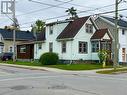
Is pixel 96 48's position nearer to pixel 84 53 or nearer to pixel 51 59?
pixel 84 53

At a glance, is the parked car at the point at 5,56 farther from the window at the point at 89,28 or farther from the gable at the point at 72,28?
the window at the point at 89,28

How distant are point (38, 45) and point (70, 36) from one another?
30.6 ft

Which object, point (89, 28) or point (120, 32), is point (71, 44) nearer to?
point (89, 28)

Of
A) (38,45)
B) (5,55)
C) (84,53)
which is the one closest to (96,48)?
(84,53)

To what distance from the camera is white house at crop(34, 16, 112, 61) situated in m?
43.6

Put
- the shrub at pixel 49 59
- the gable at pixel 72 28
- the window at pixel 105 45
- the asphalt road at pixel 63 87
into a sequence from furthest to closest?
the window at pixel 105 45
the gable at pixel 72 28
the shrub at pixel 49 59
the asphalt road at pixel 63 87

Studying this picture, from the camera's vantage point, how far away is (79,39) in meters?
43.8

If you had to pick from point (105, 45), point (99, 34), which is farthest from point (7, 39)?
point (105, 45)

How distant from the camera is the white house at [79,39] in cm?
Answer: 4359

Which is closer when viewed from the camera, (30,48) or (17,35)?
(30,48)

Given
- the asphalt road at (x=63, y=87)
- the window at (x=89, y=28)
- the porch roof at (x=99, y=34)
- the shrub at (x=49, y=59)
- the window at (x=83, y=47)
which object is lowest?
the asphalt road at (x=63, y=87)

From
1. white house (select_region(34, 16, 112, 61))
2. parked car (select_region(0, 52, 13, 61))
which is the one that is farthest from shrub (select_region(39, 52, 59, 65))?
parked car (select_region(0, 52, 13, 61))

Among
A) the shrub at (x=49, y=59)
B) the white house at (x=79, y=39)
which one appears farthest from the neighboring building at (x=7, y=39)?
the shrub at (x=49, y=59)

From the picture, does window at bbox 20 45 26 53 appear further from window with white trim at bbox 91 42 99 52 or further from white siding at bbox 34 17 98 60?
window with white trim at bbox 91 42 99 52
